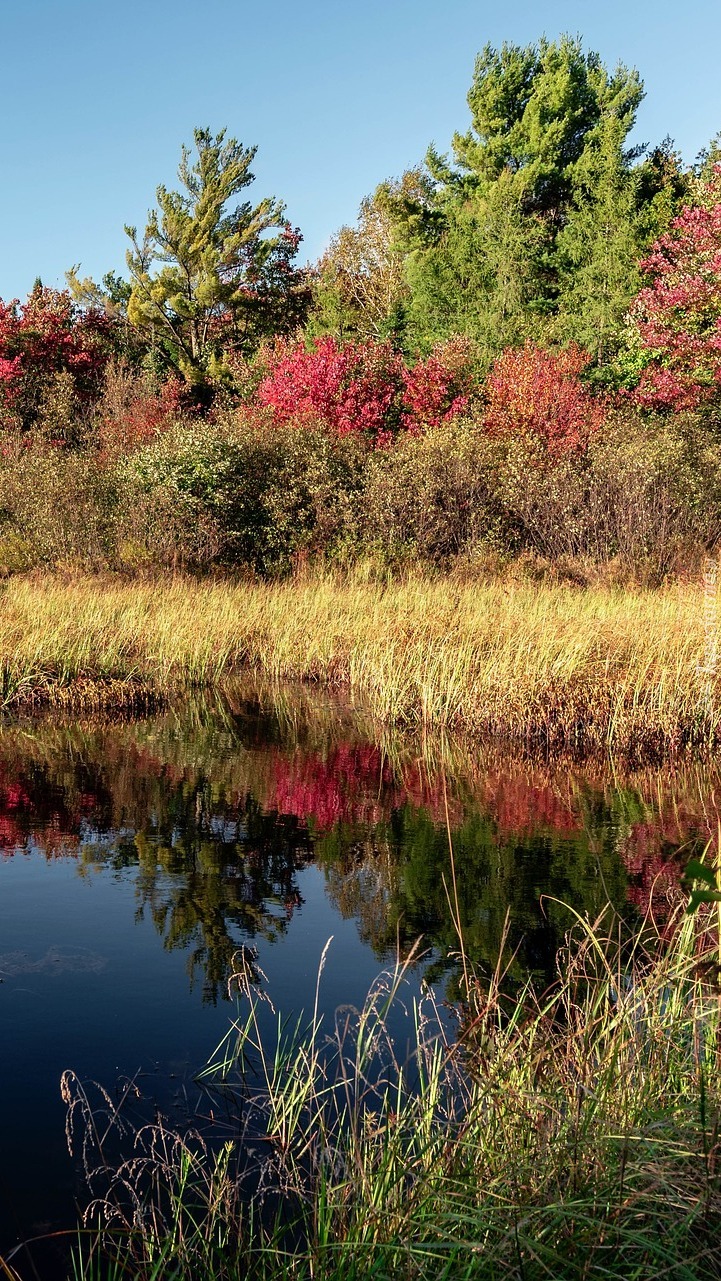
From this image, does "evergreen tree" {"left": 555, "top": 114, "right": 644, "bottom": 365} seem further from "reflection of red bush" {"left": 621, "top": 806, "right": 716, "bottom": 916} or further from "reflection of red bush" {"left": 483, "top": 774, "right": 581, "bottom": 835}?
"reflection of red bush" {"left": 621, "top": 806, "right": 716, "bottom": 916}

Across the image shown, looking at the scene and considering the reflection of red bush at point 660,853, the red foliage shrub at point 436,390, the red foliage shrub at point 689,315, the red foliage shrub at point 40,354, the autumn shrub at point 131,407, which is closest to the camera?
the reflection of red bush at point 660,853

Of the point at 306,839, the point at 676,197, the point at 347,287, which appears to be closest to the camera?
the point at 306,839

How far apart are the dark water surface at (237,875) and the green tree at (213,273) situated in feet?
93.6

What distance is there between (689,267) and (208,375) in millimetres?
18874

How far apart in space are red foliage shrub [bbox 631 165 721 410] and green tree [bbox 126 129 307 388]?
17.8 metres

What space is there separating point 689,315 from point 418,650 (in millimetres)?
12140

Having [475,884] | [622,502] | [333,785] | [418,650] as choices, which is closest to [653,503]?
[622,502]

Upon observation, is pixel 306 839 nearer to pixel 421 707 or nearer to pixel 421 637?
pixel 421 707

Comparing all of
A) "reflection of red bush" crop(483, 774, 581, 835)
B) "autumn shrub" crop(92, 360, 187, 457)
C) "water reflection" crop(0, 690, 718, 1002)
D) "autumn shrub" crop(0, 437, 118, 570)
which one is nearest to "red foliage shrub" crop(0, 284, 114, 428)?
"autumn shrub" crop(92, 360, 187, 457)

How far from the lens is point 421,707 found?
10039 millimetres

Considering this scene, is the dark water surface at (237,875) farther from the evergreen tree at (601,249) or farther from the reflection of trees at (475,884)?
the evergreen tree at (601,249)

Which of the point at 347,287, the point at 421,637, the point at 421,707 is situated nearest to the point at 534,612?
the point at 421,637

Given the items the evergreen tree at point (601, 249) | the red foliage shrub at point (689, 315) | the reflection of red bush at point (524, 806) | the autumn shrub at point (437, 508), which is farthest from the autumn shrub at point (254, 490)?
the evergreen tree at point (601, 249)

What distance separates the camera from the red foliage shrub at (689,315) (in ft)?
61.6
